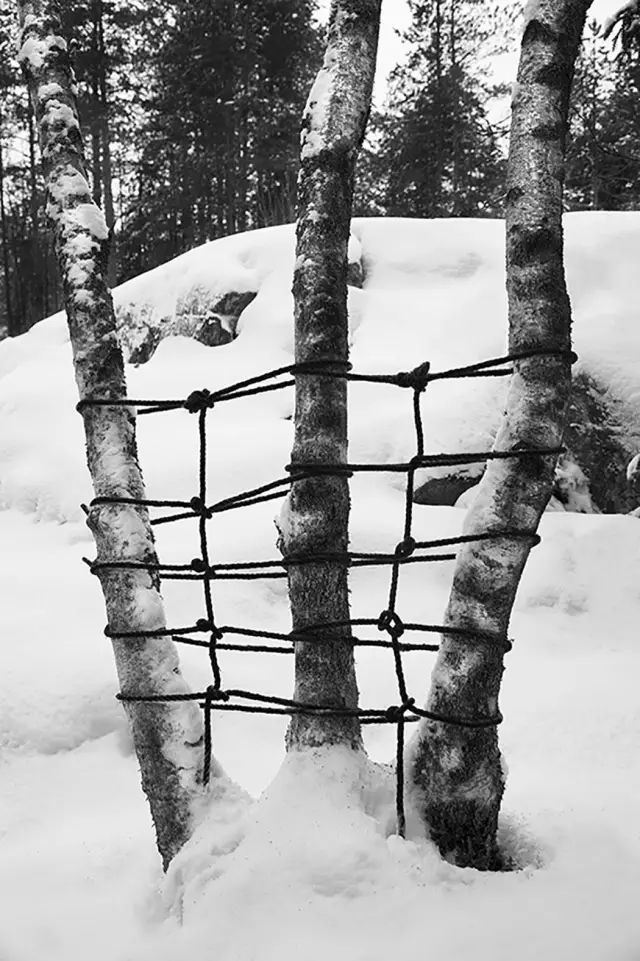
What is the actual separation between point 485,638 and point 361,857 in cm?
54

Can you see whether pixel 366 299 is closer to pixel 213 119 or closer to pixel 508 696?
pixel 508 696

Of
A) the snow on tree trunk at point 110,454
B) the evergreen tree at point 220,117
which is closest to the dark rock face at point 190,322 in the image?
the snow on tree trunk at point 110,454

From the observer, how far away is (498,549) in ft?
5.61

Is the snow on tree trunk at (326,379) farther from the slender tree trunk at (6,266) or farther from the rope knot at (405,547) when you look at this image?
the slender tree trunk at (6,266)

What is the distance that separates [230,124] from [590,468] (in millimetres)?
15235

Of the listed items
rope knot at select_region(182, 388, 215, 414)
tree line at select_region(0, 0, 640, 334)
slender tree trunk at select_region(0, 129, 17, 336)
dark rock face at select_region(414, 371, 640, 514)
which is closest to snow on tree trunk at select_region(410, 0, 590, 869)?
rope knot at select_region(182, 388, 215, 414)

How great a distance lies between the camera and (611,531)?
5168 millimetres

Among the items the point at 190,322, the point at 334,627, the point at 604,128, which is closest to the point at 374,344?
the point at 190,322

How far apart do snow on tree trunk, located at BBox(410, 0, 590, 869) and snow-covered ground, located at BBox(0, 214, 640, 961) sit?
113mm

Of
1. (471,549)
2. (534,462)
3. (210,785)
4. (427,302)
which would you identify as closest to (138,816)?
(210,785)

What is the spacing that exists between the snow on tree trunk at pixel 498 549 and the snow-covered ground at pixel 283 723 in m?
0.11

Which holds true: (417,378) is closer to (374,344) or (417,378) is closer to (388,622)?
(388,622)

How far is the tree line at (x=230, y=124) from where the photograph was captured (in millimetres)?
17547

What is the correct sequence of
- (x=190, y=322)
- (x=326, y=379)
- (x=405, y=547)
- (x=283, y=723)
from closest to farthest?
(x=405, y=547) → (x=326, y=379) → (x=283, y=723) → (x=190, y=322)
